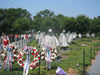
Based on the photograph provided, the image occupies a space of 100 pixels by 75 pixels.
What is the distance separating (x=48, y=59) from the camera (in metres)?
7.95

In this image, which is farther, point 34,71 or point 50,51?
point 50,51

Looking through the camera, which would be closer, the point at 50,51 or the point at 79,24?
the point at 50,51

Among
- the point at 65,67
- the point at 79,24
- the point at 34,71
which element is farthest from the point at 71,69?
the point at 79,24

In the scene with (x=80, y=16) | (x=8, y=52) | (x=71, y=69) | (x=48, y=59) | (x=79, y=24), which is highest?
(x=80, y=16)

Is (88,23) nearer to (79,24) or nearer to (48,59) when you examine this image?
(79,24)

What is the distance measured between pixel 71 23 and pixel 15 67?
3201cm

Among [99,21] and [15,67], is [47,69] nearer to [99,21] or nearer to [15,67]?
[15,67]

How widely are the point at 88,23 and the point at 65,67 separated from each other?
2994cm

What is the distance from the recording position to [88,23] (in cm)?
3600

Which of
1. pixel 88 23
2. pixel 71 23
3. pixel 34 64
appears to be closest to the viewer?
pixel 34 64

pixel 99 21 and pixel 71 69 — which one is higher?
pixel 99 21

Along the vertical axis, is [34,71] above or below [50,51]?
below

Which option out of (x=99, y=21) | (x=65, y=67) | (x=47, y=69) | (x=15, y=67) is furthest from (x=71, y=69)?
(x=99, y=21)

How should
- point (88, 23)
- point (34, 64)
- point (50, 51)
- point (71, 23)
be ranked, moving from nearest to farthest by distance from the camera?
point (34, 64) → point (50, 51) → point (88, 23) → point (71, 23)
